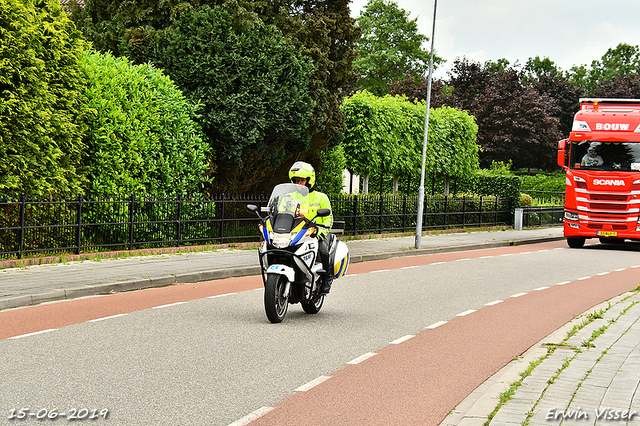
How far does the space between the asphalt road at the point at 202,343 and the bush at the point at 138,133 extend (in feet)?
16.0

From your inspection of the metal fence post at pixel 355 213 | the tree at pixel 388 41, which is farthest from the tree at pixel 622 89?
the metal fence post at pixel 355 213

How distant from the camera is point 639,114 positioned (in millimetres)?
24125

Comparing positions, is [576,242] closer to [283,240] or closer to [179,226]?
[179,226]

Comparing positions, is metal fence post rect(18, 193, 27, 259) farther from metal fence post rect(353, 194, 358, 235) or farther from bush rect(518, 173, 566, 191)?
bush rect(518, 173, 566, 191)

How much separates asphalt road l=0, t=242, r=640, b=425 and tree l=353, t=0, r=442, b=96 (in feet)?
193

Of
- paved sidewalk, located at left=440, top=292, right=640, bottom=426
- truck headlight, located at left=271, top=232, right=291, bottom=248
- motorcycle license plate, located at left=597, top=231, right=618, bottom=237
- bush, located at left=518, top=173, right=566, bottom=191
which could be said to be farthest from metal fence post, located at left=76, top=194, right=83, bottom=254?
bush, located at left=518, top=173, right=566, bottom=191

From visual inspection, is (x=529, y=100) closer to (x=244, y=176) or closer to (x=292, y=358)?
(x=244, y=176)

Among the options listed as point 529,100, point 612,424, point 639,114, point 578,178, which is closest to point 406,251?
point 578,178

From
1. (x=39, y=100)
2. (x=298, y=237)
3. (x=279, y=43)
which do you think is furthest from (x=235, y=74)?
(x=298, y=237)

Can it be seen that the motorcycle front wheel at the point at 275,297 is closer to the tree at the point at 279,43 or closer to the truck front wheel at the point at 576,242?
the tree at the point at 279,43

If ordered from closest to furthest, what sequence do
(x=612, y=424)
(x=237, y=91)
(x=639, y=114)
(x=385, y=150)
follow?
(x=612, y=424) → (x=237, y=91) → (x=639, y=114) → (x=385, y=150)

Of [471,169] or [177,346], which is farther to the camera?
[471,169]

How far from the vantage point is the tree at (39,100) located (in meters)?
14.0

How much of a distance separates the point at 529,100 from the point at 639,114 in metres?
36.3
